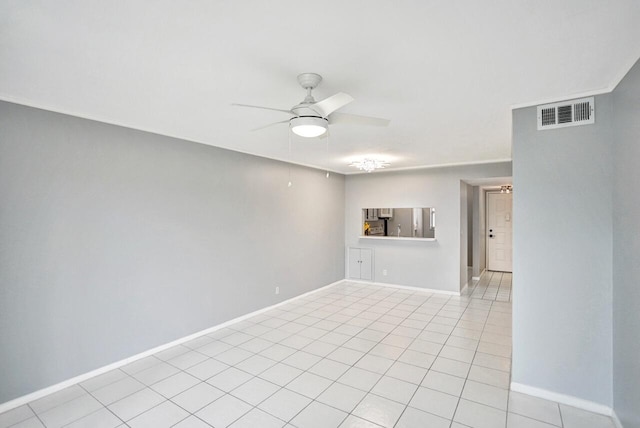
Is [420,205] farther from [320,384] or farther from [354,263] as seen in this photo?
[320,384]

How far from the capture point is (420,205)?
6.14 meters

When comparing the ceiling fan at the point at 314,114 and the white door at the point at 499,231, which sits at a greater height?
the ceiling fan at the point at 314,114

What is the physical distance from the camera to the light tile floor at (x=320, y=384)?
2.34 metres

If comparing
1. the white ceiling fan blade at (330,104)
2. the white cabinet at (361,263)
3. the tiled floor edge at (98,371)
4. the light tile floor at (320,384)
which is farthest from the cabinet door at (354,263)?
the white ceiling fan blade at (330,104)

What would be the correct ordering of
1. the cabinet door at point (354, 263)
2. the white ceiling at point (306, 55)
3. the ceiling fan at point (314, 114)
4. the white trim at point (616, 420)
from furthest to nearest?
1. the cabinet door at point (354, 263)
2. the white trim at point (616, 420)
3. the ceiling fan at point (314, 114)
4. the white ceiling at point (306, 55)

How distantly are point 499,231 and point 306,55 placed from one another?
802cm

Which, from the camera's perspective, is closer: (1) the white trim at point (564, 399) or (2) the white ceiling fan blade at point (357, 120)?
(2) the white ceiling fan blade at point (357, 120)

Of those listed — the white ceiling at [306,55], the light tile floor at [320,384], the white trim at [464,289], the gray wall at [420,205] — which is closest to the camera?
the white ceiling at [306,55]

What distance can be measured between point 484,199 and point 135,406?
8409 mm

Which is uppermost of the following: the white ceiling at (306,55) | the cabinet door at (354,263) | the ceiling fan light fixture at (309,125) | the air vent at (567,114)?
the white ceiling at (306,55)

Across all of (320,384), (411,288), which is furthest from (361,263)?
(320,384)

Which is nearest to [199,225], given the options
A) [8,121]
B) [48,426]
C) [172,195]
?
[172,195]

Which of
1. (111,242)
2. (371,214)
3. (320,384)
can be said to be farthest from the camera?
(371,214)

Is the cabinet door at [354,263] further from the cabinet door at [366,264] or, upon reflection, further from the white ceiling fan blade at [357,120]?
the white ceiling fan blade at [357,120]
